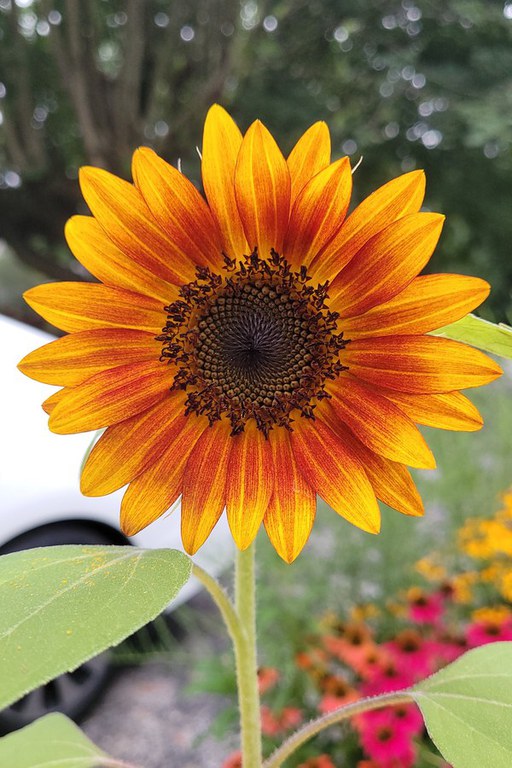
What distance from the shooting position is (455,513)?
2010 millimetres

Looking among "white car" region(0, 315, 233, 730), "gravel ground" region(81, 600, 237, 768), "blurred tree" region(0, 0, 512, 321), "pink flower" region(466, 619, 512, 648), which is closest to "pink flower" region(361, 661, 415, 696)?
"pink flower" region(466, 619, 512, 648)

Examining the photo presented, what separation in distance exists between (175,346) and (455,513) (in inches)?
64.7

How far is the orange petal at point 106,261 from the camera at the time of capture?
47cm

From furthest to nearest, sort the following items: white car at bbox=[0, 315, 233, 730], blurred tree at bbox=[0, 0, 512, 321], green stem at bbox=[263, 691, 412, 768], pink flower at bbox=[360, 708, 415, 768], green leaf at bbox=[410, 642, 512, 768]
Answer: blurred tree at bbox=[0, 0, 512, 321]
white car at bbox=[0, 315, 233, 730]
pink flower at bbox=[360, 708, 415, 768]
green stem at bbox=[263, 691, 412, 768]
green leaf at bbox=[410, 642, 512, 768]

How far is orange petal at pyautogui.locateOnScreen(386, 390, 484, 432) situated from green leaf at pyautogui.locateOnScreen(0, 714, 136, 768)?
41 centimetres

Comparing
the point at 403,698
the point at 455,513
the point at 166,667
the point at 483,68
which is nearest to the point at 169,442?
the point at 403,698

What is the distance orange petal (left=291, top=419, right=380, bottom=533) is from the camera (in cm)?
47

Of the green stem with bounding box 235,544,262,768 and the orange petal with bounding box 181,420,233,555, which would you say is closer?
the orange petal with bounding box 181,420,233,555

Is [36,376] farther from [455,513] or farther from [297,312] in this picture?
[455,513]

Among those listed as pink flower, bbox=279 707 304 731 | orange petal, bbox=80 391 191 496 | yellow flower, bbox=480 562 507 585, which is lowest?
yellow flower, bbox=480 562 507 585

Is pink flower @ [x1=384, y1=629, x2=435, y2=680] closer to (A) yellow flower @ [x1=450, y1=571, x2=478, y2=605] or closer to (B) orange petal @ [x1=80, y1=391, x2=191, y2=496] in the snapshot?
(A) yellow flower @ [x1=450, y1=571, x2=478, y2=605]

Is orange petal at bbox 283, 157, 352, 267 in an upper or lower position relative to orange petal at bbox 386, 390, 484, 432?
upper

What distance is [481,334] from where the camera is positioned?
47cm

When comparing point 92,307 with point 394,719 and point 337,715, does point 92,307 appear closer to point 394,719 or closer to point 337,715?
point 337,715
